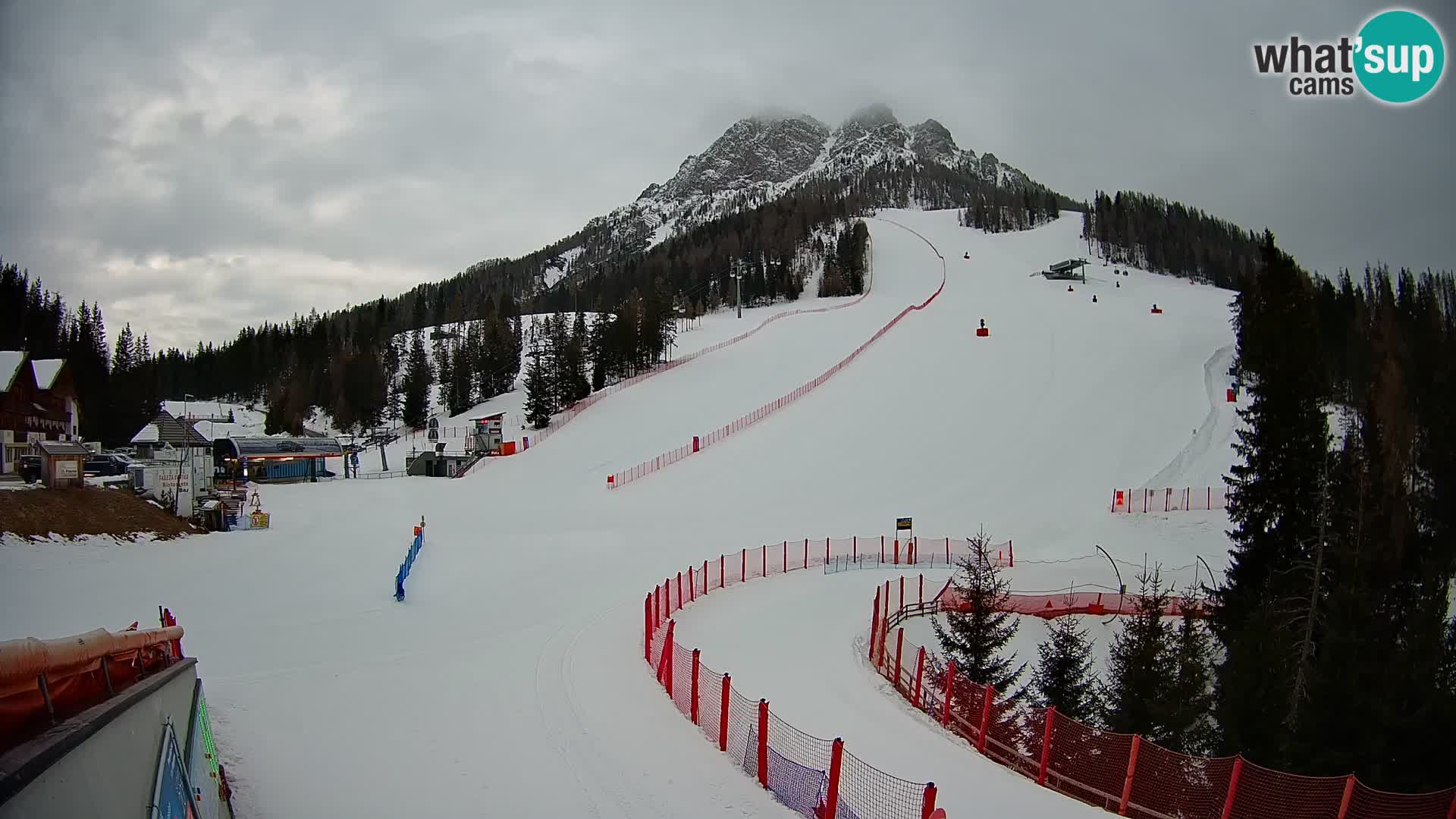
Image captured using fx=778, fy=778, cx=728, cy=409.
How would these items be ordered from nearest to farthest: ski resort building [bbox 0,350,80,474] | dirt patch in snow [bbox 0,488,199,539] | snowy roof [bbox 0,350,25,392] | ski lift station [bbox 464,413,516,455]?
dirt patch in snow [bbox 0,488,199,539] < snowy roof [bbox 0,350,25,392] < ski resort building [bbox 0,350,80,474] < ski lift station [bbox 464,413,516,455]

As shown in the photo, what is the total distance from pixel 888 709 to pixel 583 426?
41.8 metres

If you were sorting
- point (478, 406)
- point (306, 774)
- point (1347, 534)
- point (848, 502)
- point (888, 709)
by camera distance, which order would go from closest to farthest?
1. point (306, 774)
2. point (888, 709)
3. point (1347, 534)
4. point (848, 502)
5. point (478, 406)

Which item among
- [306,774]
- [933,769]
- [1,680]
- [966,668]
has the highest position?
[1,680]

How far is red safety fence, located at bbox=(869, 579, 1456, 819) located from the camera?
28.5ft

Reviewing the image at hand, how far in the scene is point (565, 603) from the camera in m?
21.1

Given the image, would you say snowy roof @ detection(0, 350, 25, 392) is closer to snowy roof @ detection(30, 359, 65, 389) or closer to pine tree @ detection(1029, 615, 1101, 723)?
snowy roof @ detection(30, 359, 65, 389)

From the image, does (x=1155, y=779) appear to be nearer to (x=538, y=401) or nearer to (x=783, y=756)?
(x=783, y=756)

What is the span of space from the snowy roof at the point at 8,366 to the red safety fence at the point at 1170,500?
51055 mm

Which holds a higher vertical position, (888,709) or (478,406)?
(478,406)

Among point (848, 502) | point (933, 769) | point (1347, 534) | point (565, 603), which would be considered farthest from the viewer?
point (848, 502)

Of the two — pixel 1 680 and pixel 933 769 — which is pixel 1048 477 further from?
pixel 1 680

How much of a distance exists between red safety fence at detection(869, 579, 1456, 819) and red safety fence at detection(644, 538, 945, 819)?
2.35m

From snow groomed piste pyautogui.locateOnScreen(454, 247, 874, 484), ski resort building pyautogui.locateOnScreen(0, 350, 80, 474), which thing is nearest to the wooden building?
ski resort building pyautogui.locateOnScreen(0, 350, 80, 474)

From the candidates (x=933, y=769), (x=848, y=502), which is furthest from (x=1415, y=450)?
(x=933, y=769)
